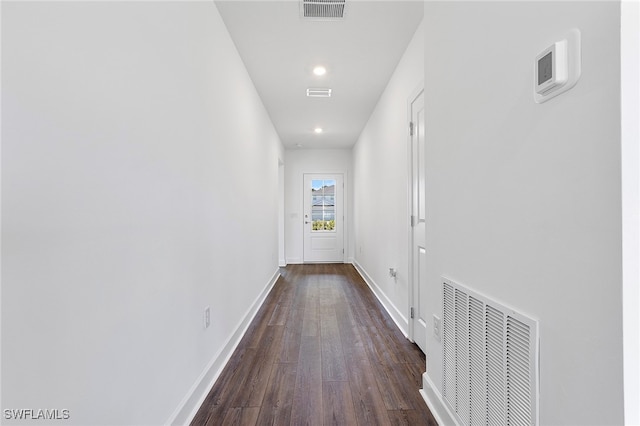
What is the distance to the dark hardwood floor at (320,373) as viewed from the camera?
155 cm

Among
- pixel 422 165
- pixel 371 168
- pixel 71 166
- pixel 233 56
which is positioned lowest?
pixel 71 166

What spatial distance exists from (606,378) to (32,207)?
1384 millimetres

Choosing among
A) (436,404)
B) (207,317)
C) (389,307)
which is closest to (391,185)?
(389,307)

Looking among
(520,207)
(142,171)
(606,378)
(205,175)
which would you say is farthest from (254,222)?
(606,378)

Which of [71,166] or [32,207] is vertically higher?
[71,166]

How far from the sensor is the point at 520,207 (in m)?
0.90

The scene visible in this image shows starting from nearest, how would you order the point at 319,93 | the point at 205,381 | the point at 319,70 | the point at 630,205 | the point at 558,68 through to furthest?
the point at 630,205
the point at 558,68
the point at 205,381
the point at 319,70
the point at 319,93

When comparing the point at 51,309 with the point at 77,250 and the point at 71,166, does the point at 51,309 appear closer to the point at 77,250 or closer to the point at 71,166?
the point at 77,250

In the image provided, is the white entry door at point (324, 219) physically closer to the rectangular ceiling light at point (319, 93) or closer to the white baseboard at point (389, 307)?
the white baseboard at point (389, 307)

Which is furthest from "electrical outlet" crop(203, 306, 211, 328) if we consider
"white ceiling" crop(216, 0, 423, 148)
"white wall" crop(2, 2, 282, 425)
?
"white ceiling" crop(216, 0, 423, 148)

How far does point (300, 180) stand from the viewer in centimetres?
642

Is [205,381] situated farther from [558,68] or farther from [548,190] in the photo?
[558,68]

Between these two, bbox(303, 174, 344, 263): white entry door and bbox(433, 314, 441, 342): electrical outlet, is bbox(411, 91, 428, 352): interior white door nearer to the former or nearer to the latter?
bbox(433, 314, 441, 342): electrical outlet

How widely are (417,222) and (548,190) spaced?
1.57m
